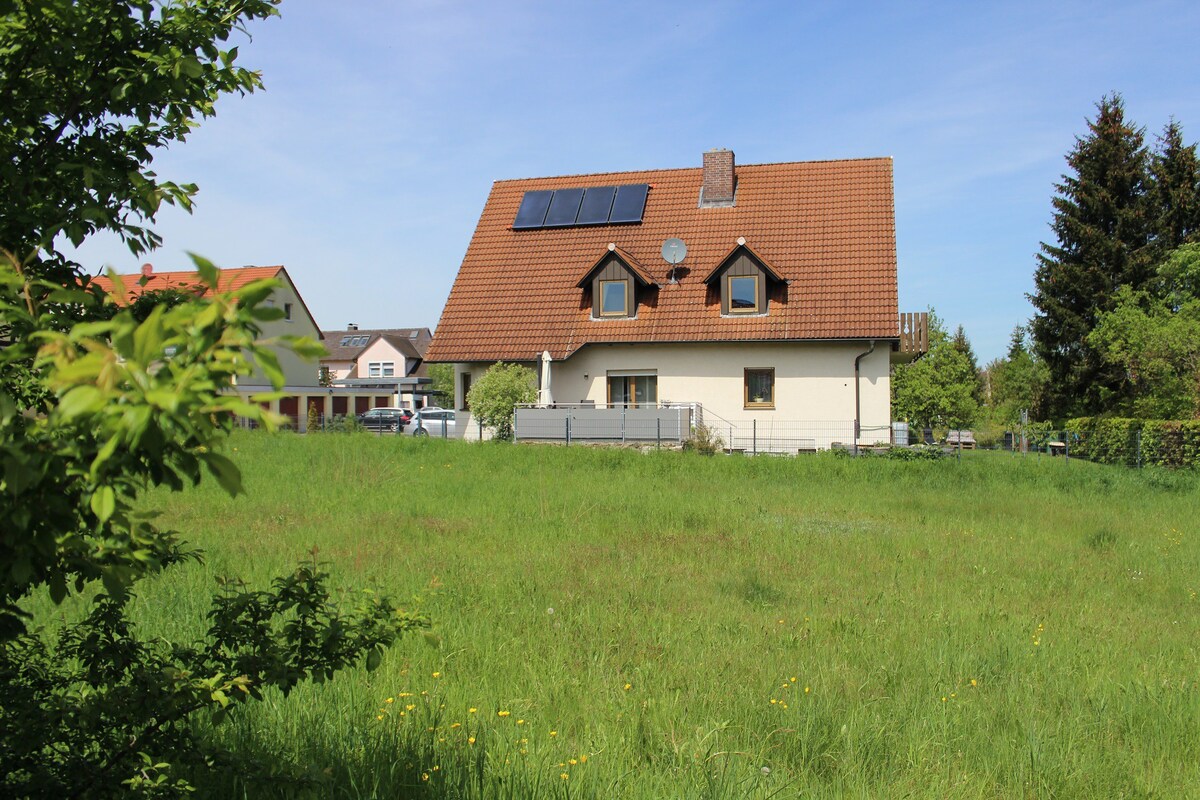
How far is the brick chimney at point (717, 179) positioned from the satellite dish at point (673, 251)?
319cm

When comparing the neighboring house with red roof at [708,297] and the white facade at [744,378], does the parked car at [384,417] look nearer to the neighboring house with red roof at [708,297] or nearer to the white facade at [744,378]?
the neighboring house with red roof at [708,297]

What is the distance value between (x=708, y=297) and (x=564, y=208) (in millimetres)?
7058

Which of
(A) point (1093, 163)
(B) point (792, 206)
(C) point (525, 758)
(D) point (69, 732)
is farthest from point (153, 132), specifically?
(A) point (1093, 163)

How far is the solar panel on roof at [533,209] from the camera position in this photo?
3133 cm

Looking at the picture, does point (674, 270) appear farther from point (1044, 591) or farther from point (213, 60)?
point (213, 60)

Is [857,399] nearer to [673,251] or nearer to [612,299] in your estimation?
[673,251]

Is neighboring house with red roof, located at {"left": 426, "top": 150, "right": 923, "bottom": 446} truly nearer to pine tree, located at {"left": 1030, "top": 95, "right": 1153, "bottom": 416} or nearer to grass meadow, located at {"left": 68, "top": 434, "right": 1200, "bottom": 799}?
grass meadow, located at {"left": 68, "top": 434, "right": 1200, "bottom": 799}

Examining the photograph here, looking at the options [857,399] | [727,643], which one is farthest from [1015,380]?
[727,643]

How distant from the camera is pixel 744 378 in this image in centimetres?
2719

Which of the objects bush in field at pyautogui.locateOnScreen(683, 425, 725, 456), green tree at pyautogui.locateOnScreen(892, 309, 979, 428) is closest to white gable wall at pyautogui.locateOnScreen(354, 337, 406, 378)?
green tree at pyautogui.locateOnScreen(892, 309, 979, 428)

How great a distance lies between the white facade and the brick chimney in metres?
6.28

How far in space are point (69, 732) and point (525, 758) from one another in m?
2.27

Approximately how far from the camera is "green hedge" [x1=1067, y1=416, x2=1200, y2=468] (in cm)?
2417

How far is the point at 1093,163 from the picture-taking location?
4069 centimetres
